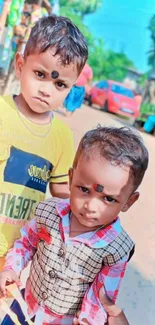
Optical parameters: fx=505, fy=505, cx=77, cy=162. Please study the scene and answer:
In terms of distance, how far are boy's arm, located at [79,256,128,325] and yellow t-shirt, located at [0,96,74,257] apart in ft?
0.75

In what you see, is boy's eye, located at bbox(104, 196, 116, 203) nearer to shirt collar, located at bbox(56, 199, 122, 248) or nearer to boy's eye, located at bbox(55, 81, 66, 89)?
shirt collar, located at bbox(56, 199, 122, 248)

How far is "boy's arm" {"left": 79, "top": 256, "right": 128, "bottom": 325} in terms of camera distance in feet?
2.65

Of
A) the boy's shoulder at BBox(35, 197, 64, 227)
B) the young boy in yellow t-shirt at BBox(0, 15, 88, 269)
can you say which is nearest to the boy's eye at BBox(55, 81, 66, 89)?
the young boy in yellow t-shirt at BBox(0, 15, 88, 269)

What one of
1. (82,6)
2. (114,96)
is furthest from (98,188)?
(82,6)

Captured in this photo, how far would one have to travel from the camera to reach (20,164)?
0.97 m

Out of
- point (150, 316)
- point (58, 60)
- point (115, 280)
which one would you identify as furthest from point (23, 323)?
point (150, 316)

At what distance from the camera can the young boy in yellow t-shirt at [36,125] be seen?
0.92 metres

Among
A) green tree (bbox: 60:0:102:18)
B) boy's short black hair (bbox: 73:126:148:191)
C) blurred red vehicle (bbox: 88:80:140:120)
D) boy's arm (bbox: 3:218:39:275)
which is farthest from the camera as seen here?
green tree (bbox: 60:0:102:18)

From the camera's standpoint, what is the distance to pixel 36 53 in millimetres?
929

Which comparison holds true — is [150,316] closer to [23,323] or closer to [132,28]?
[23,323]

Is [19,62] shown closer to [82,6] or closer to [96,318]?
[96,318]

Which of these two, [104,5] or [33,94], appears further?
[104,5]

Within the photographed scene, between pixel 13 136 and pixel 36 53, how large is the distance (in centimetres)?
16

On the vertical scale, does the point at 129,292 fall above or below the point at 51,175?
below
